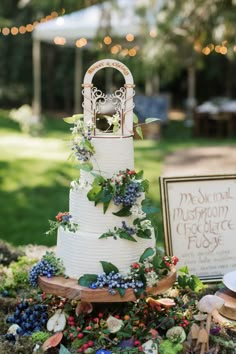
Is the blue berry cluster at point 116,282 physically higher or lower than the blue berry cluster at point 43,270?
lower

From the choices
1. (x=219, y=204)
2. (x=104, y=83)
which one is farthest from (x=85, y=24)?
(x=219, y=204)

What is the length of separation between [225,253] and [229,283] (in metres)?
0.54

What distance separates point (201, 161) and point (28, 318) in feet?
21.1

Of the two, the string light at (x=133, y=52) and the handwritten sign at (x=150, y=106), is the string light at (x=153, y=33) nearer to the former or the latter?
the string light at (x=133, y=52)

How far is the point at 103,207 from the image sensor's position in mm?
2539

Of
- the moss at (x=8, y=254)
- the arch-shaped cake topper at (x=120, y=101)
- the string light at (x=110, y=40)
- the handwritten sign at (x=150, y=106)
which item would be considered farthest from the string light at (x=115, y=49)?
the arch-shaped cake topper at (x=120, y=101)

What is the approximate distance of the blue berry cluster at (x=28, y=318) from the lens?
2672mm

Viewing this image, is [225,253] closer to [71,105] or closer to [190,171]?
[190,171]

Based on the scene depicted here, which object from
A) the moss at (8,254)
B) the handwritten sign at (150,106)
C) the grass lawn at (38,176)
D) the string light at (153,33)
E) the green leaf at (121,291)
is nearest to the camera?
the green leaf at (121,291)

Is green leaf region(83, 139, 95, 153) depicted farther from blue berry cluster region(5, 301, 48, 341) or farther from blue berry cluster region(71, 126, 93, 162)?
blue berry cluster region(5, 301, 48, 341)

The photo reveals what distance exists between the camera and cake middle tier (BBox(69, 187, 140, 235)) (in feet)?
8.39

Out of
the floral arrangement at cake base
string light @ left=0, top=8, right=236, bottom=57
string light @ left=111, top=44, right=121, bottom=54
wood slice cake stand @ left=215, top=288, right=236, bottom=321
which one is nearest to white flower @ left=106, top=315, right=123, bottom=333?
the floral arrangement at cake base

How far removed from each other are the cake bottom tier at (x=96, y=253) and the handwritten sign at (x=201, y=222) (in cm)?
81

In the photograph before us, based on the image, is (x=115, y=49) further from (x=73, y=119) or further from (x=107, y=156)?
(x=107, y=156)
